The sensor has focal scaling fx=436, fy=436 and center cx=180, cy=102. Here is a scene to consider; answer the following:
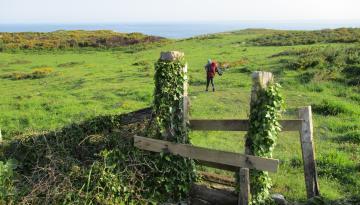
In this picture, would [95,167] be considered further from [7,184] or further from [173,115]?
[173,115]

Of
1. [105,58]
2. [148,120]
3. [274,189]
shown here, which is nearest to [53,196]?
[148,120]

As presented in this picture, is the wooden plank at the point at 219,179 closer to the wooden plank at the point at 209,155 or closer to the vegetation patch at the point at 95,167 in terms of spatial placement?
the vegetation patch at the point at 95,167

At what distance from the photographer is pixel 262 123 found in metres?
9.47

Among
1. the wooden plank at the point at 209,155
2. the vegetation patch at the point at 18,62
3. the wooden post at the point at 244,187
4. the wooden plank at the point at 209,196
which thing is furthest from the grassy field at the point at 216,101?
the wooden plank at the point at 209,155

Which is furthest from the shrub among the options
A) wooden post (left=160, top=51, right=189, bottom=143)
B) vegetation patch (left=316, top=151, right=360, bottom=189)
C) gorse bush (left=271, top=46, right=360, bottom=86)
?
wooden post (left=160, top=51, right=189, bottom=143)

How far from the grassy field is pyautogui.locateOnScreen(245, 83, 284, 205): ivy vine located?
1.83m

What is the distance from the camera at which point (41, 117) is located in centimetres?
2150

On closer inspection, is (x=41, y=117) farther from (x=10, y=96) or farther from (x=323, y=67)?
(x=323, y=67)

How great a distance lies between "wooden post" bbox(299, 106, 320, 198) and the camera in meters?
9.95

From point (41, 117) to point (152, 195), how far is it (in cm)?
1314

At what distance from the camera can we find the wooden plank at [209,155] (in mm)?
8977

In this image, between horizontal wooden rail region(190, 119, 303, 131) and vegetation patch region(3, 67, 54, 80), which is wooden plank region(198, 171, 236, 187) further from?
vegetation patch region(3, 67, 54, 80)

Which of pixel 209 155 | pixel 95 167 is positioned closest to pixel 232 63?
pixel 209 155

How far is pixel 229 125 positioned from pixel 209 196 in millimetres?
1711
